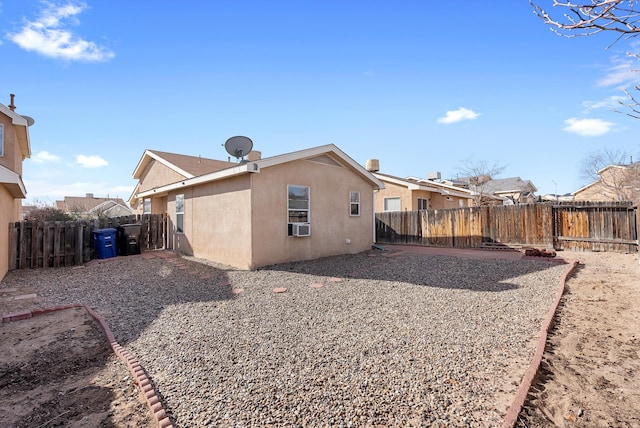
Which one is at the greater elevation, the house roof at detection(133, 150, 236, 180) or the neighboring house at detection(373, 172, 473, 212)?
the house roof at detection(133, 150, 236, 180)

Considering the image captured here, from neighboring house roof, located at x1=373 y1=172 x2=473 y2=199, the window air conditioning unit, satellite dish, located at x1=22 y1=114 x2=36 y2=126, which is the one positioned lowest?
the window air conditioning unit

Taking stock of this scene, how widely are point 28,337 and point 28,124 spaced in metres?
11.9

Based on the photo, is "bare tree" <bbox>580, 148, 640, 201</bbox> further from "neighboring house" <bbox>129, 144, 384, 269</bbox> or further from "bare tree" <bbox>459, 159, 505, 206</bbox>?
"neighboring house" <bbox>129, 144, 384, 269</bbox>

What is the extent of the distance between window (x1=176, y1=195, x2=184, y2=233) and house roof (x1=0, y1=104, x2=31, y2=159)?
6.44 m

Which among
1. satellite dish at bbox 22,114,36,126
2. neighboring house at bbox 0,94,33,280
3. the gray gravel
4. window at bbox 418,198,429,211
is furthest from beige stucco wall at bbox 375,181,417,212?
satellite dish at bbox 22,114,36,126

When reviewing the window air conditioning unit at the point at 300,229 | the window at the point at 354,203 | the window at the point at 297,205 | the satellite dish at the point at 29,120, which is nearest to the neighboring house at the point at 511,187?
the window at the point at 354,203

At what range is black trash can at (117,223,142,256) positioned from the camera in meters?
11.3

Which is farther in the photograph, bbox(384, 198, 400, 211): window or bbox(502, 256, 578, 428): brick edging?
bbox(384, 198, 400, 211): window

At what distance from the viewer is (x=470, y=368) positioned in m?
3.21

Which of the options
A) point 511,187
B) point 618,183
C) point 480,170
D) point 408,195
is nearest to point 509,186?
point 511,187

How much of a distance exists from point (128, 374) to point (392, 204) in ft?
56.9

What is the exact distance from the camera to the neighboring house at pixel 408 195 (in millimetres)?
18188

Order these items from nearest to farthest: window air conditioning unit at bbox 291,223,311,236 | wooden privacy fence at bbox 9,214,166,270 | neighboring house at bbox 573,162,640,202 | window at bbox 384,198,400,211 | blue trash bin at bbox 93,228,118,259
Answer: wooden privacy fence at bbox 9,214,166,270 < window air conditioning unit at bbox 291,223,311,236 < blue trash bin at bbox 93,228,118,259 < window at bbox 384,198,400,211 < neighboring house at bbox 573,162,640,202

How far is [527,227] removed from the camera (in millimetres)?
12430
